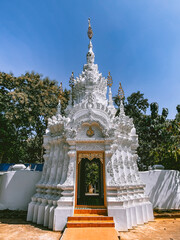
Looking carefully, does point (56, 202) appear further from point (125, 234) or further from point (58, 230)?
point (125, 234)

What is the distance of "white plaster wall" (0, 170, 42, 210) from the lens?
1007 centimetres

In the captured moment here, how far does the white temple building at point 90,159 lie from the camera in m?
7.41

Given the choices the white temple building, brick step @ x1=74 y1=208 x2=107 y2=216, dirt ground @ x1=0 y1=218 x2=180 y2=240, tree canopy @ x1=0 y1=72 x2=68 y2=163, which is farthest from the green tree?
brick step @ x1=74 y1=208 x2=107 y2=216

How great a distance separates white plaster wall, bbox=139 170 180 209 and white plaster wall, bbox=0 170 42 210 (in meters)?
7.14

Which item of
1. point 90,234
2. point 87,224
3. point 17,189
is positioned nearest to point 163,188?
point 87,224

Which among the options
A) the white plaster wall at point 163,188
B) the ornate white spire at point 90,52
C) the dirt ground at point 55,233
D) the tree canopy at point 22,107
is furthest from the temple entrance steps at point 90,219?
the tree canopy at point 22,107

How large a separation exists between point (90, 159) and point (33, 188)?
15.4 ft

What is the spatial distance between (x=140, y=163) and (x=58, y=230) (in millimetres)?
16204

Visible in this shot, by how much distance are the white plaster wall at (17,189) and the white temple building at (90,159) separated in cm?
147

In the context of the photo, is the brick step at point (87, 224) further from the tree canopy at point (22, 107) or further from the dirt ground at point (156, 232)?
the tree canopy at point (22, 107)

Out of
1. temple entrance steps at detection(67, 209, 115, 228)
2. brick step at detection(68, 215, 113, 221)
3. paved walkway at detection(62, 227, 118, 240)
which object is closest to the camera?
paved walkway at detection(62, 227, 118, 240)

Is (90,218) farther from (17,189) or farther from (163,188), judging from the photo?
(163,188)

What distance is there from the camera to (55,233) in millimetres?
6902

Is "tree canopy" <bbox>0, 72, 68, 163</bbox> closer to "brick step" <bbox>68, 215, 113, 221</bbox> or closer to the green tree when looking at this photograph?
the green tree
